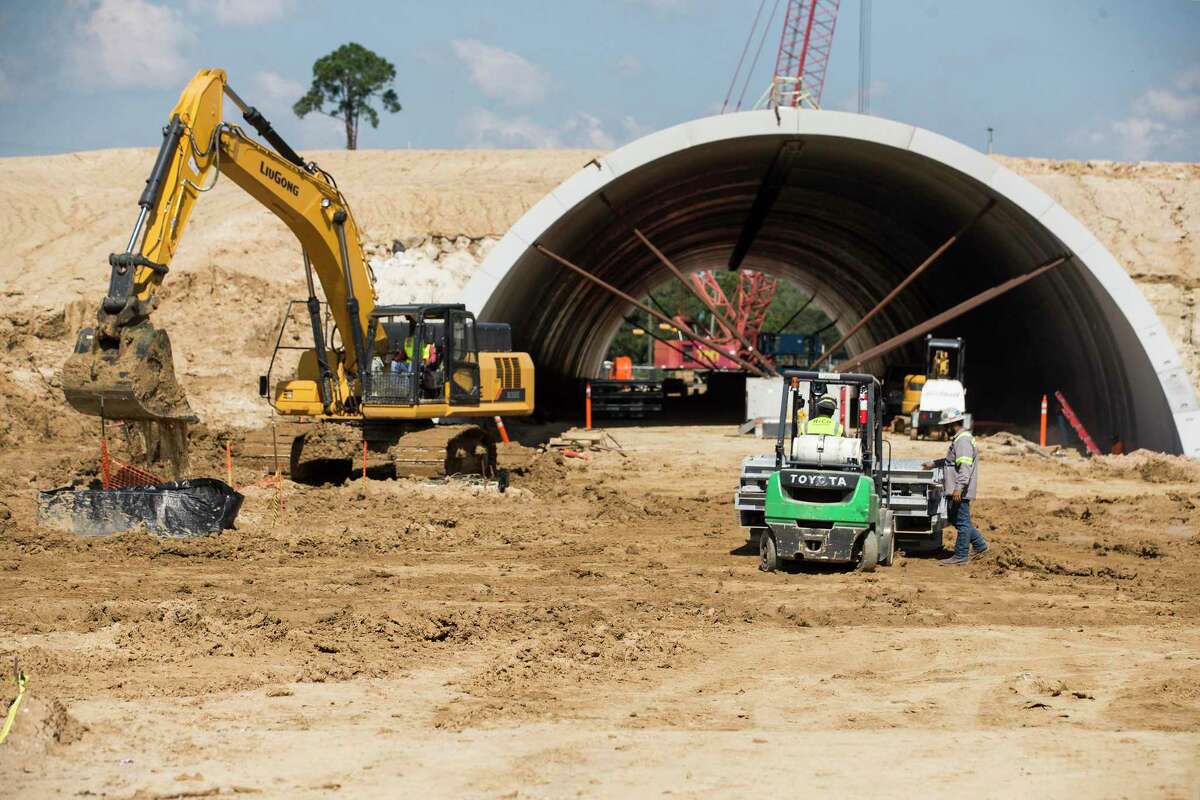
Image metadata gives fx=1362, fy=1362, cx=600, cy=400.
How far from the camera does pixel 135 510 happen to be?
13.9 meters

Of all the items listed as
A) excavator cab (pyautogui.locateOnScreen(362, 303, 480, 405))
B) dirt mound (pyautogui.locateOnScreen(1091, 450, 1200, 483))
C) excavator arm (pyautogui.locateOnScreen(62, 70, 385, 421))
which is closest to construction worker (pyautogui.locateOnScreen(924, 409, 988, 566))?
excavator cab (pyautogui.locateOnScreen(362, 303, 480, 405))

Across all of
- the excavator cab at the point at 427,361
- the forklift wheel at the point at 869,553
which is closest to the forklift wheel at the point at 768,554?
the forklift wheel at the point at 869,553

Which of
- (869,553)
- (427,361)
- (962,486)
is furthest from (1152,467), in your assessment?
(427,361)

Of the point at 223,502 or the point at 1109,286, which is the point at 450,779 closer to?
the point at 223,502

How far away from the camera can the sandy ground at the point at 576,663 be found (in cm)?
686

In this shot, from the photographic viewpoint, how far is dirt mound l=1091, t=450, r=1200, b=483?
21.4 m

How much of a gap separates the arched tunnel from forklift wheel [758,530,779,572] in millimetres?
10890

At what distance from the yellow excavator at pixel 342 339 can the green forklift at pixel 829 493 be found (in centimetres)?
635

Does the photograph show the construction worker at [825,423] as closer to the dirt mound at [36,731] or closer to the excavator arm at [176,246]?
the excavator arm at [176,246]

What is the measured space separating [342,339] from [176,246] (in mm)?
4117

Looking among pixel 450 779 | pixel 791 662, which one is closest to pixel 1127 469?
pixel 791 662

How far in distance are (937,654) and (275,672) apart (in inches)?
179

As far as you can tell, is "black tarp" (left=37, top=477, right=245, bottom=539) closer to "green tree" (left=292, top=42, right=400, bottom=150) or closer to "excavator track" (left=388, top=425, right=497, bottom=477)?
"excavator track" (left=388, top=425, right=497, bottom=477)

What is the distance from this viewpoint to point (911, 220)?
29.1m
